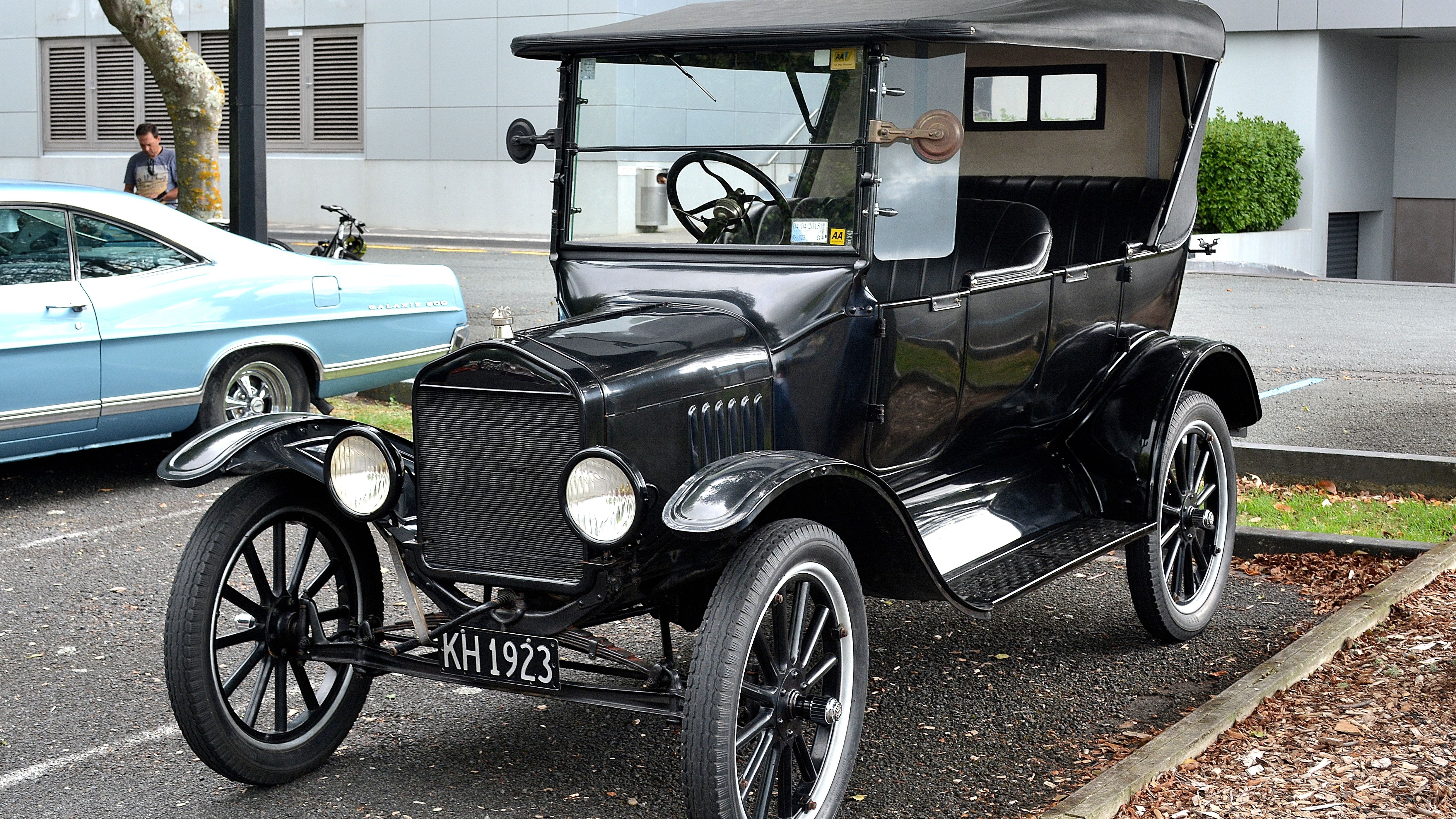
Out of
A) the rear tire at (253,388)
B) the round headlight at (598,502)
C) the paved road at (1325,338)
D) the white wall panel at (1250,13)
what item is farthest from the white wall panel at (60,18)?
the round headlight at (598,502)

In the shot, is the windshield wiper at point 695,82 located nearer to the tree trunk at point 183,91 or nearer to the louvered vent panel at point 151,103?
the tree trunk at point 183,91

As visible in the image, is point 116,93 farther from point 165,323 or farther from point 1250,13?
Result: point 165,323

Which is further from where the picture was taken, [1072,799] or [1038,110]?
[1038,110]

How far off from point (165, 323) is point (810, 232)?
389 centimetres

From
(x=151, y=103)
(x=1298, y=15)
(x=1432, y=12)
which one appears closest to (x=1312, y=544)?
(x=1298, y=15)

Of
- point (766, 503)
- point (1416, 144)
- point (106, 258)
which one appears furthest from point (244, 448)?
point (1416, 144)

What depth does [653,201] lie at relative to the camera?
4.54 meters

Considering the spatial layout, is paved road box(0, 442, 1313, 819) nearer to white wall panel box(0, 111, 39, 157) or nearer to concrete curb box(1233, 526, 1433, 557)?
concrete curb box(1233, 526, 1433, 557)

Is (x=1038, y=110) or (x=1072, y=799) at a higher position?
(x=1038, y=110)

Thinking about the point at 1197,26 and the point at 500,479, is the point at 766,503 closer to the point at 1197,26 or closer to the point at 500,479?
the point at 500,479

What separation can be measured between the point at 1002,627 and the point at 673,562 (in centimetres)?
209

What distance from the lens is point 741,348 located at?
391cm

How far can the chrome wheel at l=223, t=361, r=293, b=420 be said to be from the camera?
733 centimetres

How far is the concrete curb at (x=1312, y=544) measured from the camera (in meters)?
5.89
